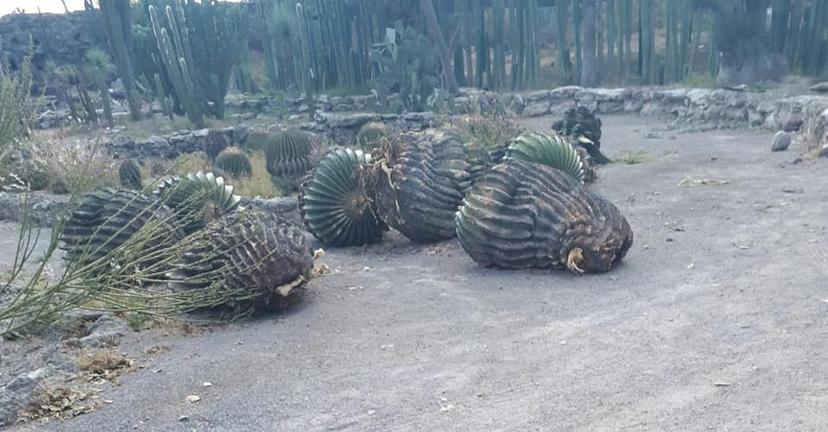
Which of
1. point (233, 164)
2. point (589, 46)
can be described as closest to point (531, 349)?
point (233, 164)

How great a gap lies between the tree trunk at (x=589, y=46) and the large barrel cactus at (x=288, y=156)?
13143 millimetres

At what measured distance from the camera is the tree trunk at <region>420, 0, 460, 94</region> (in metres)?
23.5

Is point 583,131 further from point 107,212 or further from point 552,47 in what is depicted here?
point 552,47

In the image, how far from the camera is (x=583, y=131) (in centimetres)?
1204

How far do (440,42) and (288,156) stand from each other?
1326cm

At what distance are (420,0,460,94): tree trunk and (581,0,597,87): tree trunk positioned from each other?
3.73 metres

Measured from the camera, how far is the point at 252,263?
18.8ft

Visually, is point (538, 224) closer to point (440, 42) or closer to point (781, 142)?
point (781, 142)

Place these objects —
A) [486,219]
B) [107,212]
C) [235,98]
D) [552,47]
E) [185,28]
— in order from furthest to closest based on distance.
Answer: [552,47]
[235,98]
[185,28]
[107,212]
[486,219]

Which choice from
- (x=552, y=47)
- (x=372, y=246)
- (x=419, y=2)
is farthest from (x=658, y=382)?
(x=552, y=47)

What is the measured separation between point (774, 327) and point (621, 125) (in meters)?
13.9

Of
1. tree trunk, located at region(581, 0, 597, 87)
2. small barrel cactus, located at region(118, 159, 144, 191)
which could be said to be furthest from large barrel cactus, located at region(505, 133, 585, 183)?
tree trunk, located at region(581, 0, 597, 87)

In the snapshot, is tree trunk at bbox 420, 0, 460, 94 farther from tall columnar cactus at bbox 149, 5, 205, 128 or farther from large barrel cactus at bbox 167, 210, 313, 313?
large barrel cactus at bbox 167, 210, 313, 313

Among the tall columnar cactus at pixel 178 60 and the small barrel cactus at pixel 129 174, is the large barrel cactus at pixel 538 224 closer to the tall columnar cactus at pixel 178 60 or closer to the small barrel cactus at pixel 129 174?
the small barrel cactus at pixel 129 174
